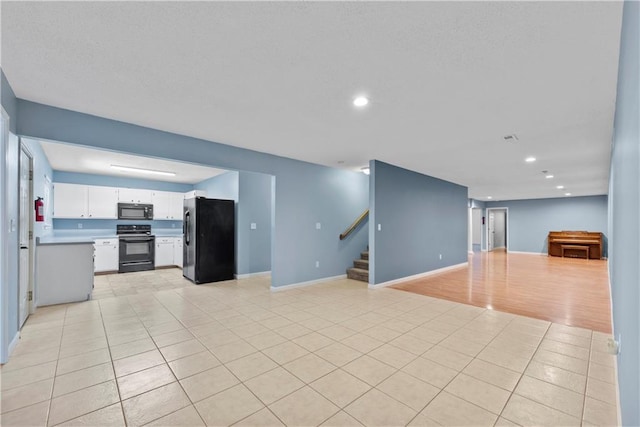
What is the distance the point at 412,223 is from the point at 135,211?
726 cm

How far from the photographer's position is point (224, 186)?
22.9 feet

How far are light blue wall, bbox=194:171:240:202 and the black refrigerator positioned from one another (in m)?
0.34

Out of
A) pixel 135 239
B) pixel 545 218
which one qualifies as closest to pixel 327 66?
pixel 135 239

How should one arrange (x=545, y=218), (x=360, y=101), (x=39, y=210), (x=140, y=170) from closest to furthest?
(x=360, y=101), (x=39, y=210), (x=140, y=170), (x=545, y=218)

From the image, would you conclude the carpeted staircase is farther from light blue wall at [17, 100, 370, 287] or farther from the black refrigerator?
the black refrigerator

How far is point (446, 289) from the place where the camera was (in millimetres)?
5398

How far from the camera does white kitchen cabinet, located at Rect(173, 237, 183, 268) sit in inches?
306

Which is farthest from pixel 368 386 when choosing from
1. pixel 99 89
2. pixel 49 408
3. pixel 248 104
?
pixel 99 89

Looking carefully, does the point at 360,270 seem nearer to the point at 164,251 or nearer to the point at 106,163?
the point at 164,251

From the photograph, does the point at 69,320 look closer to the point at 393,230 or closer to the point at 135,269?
the point at 135,269

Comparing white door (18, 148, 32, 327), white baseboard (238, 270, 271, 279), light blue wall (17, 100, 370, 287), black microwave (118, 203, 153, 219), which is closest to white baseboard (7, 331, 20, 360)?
white door (18, 148, 32, 327)

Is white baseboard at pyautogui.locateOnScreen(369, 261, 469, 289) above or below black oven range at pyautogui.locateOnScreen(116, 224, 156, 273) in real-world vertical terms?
below

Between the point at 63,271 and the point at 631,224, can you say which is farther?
the point at 63,271

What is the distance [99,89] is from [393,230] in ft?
16.7
